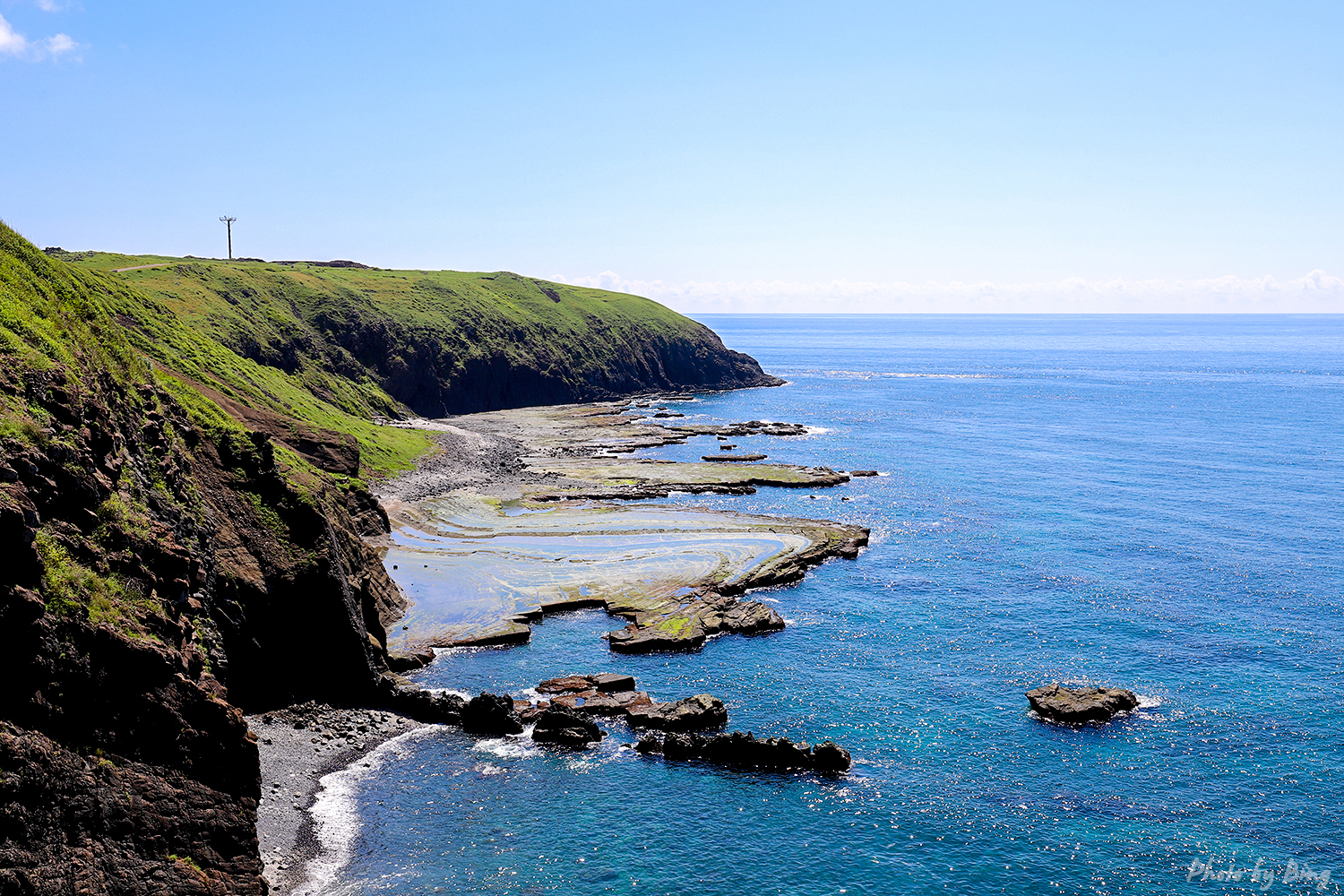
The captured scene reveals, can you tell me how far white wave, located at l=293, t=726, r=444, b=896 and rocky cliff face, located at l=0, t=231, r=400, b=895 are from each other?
2.86 metres

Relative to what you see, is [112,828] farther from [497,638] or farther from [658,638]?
[658,638]

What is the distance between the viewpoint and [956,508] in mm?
116188

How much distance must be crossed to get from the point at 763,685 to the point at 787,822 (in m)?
17.1

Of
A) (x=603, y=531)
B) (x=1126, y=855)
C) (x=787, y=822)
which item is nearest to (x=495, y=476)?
(x=603, y=531)

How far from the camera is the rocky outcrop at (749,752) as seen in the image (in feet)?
171

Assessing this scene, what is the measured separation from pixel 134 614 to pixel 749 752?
33347mm

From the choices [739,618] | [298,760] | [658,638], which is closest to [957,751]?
[739,618]

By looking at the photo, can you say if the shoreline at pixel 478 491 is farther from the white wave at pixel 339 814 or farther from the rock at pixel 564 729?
the rock at pixel 564 729

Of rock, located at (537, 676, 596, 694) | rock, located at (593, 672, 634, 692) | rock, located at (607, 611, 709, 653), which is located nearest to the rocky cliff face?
rock, located at (537, 676, 596, 694)

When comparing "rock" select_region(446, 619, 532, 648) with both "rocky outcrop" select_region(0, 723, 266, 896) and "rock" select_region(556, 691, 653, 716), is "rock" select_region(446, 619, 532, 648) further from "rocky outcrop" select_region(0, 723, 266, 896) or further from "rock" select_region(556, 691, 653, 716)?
"rocky outcrop" select_region(0, 723, 266, 896)

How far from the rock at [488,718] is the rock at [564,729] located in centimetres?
156

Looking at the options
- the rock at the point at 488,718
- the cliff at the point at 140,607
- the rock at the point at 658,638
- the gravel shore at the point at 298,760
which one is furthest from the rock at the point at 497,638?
the rock at the point at 488,718

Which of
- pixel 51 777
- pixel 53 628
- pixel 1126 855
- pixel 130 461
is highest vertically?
pixel 130 461

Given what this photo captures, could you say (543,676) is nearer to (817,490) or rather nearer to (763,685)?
(763,685)
